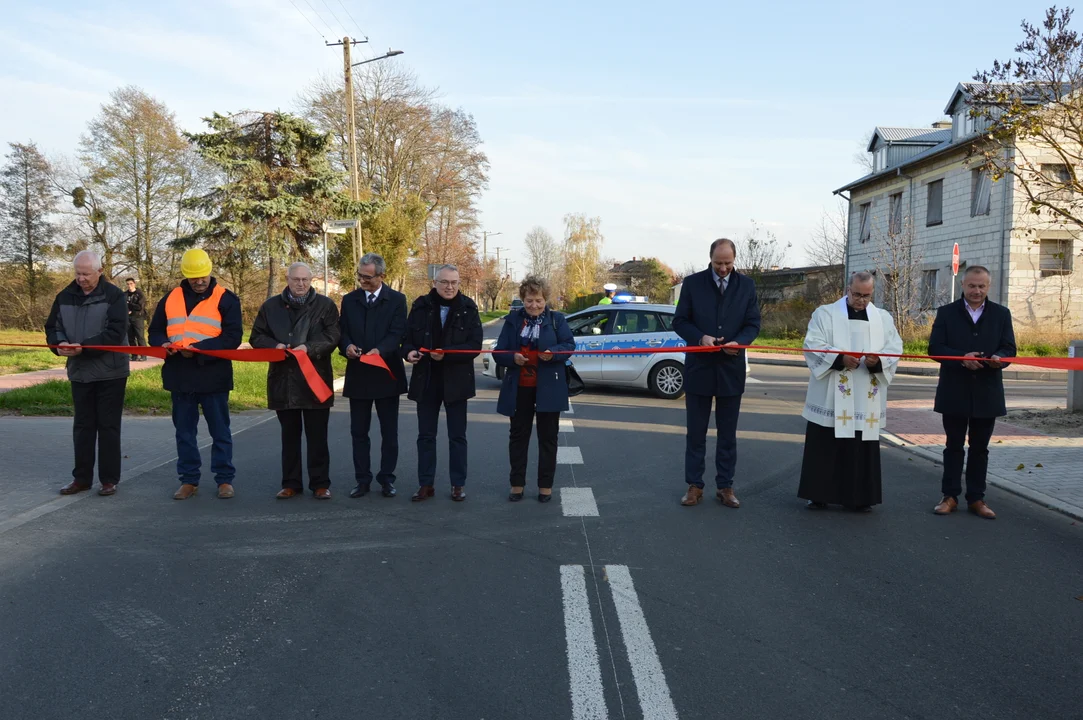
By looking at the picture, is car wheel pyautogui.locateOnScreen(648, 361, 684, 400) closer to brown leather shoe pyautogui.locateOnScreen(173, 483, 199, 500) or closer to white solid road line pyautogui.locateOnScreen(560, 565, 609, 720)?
brown leather shoe pyautogui.locateOnScreen(173, 483, 199, 500)

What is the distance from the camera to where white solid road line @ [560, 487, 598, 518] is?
20.8ft

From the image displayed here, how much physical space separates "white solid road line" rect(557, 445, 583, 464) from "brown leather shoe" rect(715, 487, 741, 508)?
1.98 m

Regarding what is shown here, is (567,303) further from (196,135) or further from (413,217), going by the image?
(196,135)

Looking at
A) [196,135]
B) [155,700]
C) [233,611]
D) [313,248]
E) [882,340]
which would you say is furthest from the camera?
[313,248]

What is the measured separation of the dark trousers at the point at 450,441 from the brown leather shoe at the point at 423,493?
0.04 metres

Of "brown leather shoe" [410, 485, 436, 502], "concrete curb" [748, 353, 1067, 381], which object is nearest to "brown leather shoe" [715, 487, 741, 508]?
"brown leather shoe" [410, 485, 436, 502]

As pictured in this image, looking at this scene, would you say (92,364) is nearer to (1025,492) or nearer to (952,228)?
(1025,492)

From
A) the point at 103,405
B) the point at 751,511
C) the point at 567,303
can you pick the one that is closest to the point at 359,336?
the point at 103,405

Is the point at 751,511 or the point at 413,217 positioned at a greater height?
the point at 413,217

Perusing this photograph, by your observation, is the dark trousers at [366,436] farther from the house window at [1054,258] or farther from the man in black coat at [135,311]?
the house window at [1054,258]

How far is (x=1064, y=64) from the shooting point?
1048 centimetres

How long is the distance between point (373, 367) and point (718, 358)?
2743 millimetres

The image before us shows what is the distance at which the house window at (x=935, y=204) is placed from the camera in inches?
1265

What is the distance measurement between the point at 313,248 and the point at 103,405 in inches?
1033
